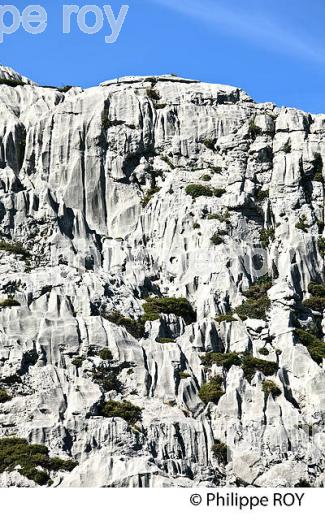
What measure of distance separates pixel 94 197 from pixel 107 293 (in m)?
13.2

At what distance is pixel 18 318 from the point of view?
79.6 metres

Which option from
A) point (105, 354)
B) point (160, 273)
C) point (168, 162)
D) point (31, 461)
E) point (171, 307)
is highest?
point (168, 162)

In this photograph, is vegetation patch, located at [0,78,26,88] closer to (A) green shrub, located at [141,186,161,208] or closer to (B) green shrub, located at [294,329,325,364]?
(A) green shrub, located at [141,186,161,208]

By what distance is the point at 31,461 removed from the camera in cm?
6975

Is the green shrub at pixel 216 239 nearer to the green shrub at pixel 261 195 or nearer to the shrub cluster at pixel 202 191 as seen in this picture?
the shrub cluster at pixel 202 191

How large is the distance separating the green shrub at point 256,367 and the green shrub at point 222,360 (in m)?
0.62

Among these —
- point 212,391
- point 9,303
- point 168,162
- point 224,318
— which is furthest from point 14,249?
point 212,391

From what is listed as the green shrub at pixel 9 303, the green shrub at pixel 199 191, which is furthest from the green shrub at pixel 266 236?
the green shrub at pixel 9 303

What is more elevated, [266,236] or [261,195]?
[261,195]

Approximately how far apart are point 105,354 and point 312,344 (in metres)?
13.8

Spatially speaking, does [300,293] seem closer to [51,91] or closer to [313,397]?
[313,397]

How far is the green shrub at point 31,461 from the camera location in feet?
228

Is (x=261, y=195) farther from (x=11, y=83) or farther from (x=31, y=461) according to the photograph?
(x=31, y=461)

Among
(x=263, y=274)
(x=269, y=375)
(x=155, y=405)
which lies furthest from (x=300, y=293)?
(x=155, y=405)
